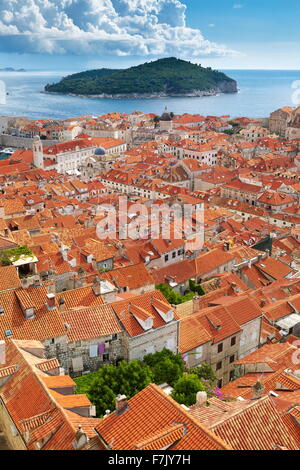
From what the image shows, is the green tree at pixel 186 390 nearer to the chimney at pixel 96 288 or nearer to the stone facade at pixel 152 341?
the stone facade at pixel 152 341

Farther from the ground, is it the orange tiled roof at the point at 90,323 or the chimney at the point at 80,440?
the chimney at the point at 80,440

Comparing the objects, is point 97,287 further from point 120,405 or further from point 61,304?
point 120,405

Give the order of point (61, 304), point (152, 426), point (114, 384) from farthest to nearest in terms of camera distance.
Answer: point (61, 304) < point (114, 384) < point (152, 426)

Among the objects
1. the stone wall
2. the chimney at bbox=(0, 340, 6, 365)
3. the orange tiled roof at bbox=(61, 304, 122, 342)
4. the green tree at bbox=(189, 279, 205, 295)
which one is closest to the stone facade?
the orange tiled roof at bbox=(61, 304, 122, 342)

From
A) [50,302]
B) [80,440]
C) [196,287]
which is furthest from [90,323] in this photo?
[196,287]

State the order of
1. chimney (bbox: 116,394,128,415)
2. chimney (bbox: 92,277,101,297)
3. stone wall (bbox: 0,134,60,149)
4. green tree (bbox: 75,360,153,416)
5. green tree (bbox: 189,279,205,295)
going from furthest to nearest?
stone wall (bbox: 0,134,60,149)
green tree (bbox: 189,279,205,295)
chimney (bbox: 92,277,101,297)
green tree (bbox: 75,360,153,416)
chimney (bbox: 116,394,128,415)

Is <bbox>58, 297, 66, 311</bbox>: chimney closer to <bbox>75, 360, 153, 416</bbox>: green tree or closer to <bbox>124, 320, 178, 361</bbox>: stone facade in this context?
<bbox>124, 320, 178, 361</bbox>: stone facade

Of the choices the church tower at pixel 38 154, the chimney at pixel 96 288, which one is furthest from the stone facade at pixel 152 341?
the church tower at pixel 38 154
